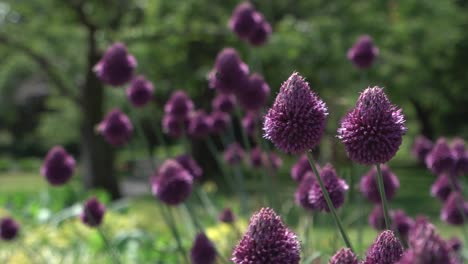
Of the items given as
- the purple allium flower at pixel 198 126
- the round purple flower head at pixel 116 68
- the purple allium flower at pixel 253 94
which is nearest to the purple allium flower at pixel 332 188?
the purple allium flower at pixel 253 94

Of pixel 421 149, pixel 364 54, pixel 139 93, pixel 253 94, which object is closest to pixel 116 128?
pixel 139 93

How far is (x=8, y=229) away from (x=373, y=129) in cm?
317

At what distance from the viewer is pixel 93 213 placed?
3471 millimetres

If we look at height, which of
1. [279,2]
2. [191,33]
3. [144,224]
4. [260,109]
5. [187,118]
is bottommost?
[260,109]

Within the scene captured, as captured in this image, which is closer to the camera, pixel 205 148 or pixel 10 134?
pixel 205 148

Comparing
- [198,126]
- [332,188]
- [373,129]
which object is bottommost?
[373,129]

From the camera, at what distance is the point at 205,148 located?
18.1 metres

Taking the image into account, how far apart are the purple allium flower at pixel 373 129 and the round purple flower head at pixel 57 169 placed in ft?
8.07

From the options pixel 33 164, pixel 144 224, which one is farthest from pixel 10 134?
pixel 144 224

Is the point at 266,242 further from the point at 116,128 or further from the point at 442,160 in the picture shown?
the point at 116,128

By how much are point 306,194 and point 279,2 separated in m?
13.6

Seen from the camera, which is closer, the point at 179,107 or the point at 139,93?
the point at 139,93

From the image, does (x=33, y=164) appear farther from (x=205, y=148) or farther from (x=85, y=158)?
(x=85, y=158)

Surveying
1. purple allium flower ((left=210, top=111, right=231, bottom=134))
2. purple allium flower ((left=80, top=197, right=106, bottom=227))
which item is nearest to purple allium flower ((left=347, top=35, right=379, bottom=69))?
purple allium flower ((left=210, top=111, right=231, bottom=134))
